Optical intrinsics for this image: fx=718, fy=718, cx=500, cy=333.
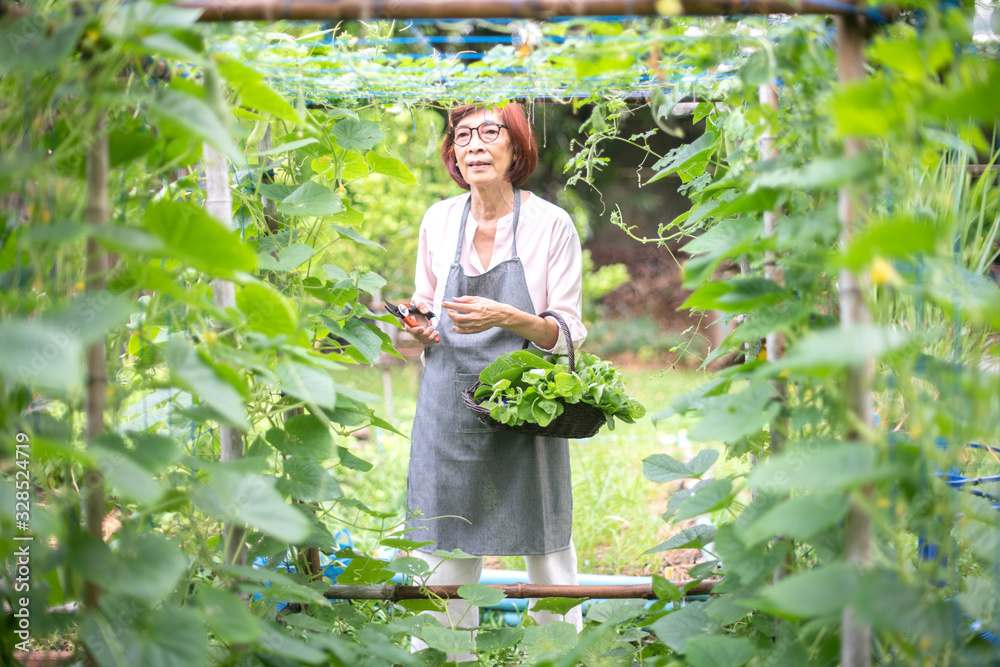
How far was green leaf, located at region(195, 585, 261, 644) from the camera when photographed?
88cm

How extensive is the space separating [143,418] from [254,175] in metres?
0.52

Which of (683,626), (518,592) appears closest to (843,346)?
(683,626)

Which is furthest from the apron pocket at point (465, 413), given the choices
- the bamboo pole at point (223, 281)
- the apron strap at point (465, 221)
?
the bamboo pole at point (223, 281)

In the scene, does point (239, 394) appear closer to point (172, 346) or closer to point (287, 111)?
point (172, 346)

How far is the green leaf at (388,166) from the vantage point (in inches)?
59.9

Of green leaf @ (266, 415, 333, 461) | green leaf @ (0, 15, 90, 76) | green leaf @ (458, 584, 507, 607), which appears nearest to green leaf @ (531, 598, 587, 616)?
green leaf @ (458, 584, 507, 607)

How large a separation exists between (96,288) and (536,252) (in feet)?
3.82

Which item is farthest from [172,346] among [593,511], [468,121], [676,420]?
[676,420]

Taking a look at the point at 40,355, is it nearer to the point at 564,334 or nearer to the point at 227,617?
the point at 227,617

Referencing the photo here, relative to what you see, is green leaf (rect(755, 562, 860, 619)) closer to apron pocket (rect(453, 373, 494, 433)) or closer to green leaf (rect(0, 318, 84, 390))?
green leaf (rect(0, 318, 84, 390))

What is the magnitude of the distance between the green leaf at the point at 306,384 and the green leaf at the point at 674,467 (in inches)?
22.9

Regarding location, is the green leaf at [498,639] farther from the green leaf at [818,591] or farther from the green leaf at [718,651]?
the green leaf at [818,591]

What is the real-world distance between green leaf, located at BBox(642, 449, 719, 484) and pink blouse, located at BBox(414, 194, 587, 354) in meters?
0.52

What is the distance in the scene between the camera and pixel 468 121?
6.06 feet
